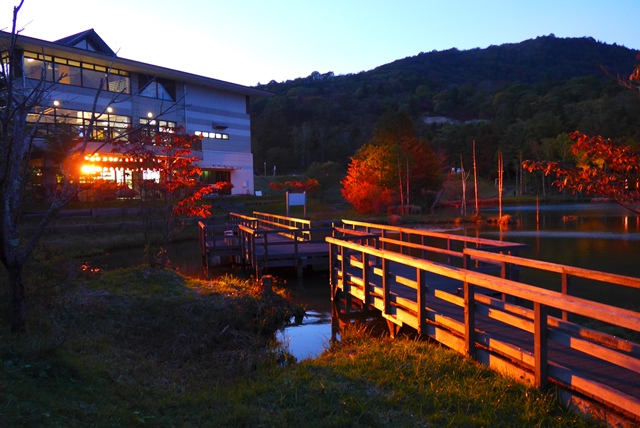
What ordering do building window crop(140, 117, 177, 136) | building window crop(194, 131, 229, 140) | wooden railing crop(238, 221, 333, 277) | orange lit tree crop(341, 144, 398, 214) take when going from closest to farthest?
building window crop(140, 117, 177, 136) → wooden railing crop(238, 221, 333, 277) → orange lit tree crop(341, 144, 398, 214) → building window crop(194, 131, 229, 140)

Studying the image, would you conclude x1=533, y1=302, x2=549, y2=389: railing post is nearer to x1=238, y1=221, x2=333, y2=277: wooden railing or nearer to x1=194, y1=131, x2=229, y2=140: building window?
x1=238, y1=221, x2=333, y2=277: wooden railing

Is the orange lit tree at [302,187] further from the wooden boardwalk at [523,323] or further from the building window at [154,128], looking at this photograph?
the wooden boardwalk at [523,323]

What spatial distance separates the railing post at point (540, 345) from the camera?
171 inches

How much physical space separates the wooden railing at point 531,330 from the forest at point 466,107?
265 cm

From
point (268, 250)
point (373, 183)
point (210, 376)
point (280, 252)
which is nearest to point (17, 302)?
point (210, 376)

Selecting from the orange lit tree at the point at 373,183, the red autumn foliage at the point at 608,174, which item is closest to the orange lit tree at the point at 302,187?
the orange lit tree at the point at 373,183

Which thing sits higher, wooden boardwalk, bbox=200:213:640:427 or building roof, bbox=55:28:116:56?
building roof, bbox=55:28:116:56

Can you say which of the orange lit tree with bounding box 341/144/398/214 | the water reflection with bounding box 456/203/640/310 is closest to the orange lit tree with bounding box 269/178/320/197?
the orange lit tree with bounding box 341/144/398/214

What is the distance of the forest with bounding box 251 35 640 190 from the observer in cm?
7100

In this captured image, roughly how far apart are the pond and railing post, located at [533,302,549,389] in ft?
12.0

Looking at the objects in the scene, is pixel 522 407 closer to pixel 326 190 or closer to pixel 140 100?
pixel 140 100

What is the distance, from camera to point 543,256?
1783cm

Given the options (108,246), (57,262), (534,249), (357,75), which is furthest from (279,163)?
(357,75)

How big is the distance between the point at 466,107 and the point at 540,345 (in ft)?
441
